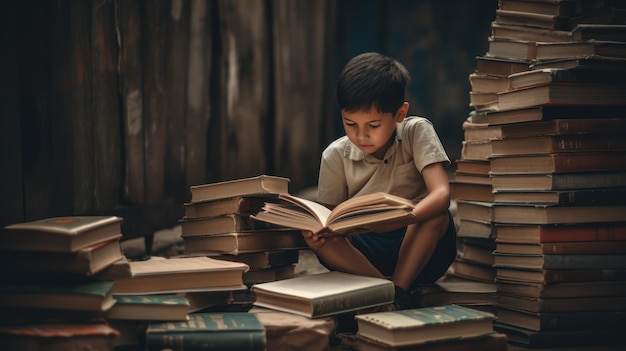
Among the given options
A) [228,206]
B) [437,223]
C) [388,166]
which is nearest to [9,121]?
[228,206]

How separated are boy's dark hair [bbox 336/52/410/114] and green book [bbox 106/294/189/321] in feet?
3.65

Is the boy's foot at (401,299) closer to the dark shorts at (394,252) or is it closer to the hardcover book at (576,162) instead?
the dark shorts at (394,252)

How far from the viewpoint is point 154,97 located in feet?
15.8

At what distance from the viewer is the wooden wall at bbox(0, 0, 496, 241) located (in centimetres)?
377

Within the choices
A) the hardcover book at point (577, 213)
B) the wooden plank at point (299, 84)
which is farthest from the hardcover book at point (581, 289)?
Result: the wooden plank at point (299, 84)

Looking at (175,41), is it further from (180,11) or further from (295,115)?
(295,115)

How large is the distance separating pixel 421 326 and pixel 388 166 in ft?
3.56

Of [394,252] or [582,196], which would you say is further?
[394,252]

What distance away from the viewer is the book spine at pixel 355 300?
3.00m

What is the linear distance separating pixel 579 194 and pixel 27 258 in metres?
2.22

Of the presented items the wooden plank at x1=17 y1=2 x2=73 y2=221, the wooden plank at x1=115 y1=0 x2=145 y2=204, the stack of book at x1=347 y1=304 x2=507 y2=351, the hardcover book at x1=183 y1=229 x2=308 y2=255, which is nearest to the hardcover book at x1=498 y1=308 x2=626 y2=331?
the stack of book at x1=347 y1=304 x2=507 y2=351

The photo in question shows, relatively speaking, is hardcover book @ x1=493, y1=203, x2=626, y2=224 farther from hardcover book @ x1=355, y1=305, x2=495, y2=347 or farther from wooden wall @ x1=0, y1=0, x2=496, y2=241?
wooden wall @ x1=0, y1=0, x2=496, y2=241

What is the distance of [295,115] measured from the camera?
21.0 feet

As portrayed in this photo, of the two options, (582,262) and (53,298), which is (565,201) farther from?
(53,298)
